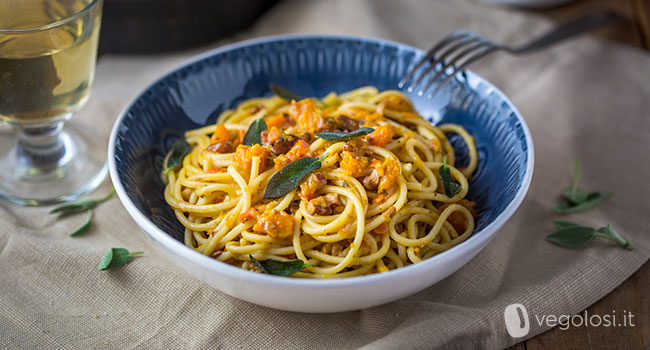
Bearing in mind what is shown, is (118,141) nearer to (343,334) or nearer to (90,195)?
(90,195)

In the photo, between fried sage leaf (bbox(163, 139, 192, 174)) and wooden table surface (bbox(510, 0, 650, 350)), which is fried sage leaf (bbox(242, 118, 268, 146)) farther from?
wooden table surface (bbox(510, 0, 650, 350))

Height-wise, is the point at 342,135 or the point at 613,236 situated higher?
the point at 342,135

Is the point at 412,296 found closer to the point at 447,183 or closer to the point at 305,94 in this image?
the point at 447,183

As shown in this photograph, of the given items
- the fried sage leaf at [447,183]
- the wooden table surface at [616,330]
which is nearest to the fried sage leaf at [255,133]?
the fried sage leaf at [447,183]

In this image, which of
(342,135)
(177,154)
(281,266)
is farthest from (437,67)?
(281,266)

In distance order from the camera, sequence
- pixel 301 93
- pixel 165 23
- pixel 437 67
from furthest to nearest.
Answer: pixel 165 23 → pixel 301 93 → pixel 437 67

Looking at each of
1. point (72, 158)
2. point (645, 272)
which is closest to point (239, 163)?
point (72, 158)

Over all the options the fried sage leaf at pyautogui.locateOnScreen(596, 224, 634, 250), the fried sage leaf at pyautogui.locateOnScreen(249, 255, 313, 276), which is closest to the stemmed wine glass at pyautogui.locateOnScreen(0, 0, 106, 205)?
the fried sage leaf at pyautogui.locateOnScreen(249, 255, 313, 276)
